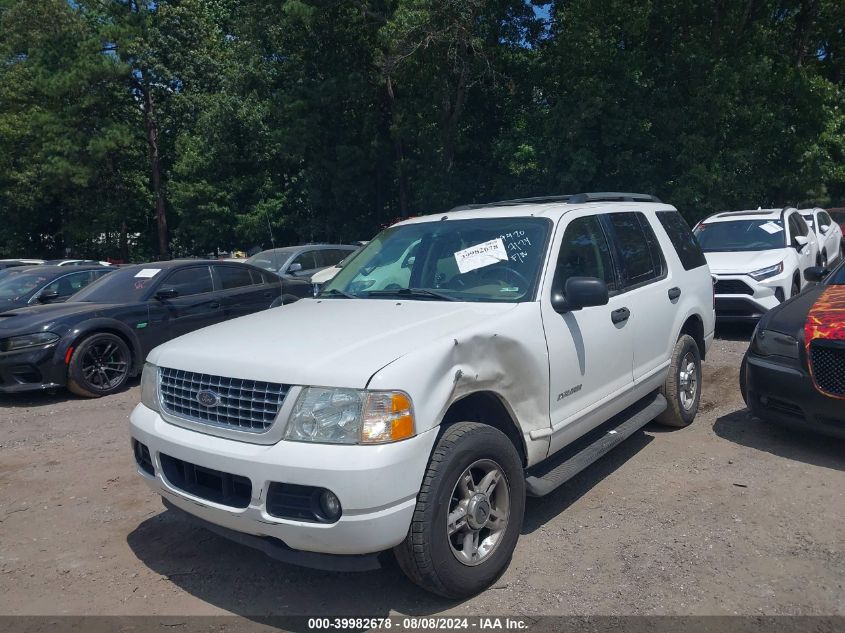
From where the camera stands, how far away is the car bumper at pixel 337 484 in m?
2.78

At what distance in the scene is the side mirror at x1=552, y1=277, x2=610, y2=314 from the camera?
3.74 m

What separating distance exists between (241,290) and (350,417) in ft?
22.7

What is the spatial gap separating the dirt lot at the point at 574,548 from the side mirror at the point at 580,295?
4.44ft

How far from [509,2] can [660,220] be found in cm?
1840

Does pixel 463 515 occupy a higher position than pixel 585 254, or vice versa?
pixel 585 254

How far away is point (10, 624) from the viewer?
3.24 m

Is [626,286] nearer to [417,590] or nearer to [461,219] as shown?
[461,219]

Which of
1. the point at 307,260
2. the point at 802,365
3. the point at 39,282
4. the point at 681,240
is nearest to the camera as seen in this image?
the point at 802,365

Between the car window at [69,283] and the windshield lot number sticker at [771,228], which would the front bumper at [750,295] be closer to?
the windshield lot number sticker at [771,228]

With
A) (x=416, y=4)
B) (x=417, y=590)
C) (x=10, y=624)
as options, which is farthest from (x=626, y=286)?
(x=416, y=4)

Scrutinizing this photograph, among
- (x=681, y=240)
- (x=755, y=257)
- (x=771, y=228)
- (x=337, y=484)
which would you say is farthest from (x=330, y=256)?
(x=337, y=484)

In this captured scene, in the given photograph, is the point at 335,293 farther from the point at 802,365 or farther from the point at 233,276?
the point at 233,276

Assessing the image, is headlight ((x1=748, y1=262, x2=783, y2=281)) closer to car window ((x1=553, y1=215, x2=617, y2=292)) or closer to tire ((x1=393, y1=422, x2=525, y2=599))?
car window ((x1=553, y1=215, x2=617, y2=292))

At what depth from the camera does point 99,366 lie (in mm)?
7883
